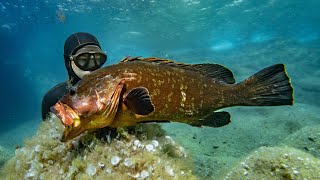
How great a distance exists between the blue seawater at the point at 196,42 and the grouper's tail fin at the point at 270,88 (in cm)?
297

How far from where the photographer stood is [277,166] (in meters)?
3.64

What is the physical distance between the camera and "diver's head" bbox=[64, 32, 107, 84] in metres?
4.08

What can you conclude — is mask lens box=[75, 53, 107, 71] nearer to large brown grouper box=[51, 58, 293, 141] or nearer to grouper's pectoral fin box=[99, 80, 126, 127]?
large brown grouper box=[51, 58, 293, 141]

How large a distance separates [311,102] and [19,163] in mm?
13344

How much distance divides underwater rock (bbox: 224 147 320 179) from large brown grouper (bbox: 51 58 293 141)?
1.47m

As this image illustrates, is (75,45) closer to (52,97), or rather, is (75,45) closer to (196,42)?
(52,97)

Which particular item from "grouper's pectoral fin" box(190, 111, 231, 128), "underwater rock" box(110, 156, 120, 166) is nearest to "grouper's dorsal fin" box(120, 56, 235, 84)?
"grouper's pectoral fin" box(190, 111, 231, 128)

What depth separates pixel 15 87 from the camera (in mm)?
31281

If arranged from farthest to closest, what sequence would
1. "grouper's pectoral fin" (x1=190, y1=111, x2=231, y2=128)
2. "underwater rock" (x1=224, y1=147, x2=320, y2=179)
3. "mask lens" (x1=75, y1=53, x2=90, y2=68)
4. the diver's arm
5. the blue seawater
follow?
the blue seawater < the diver's arm < "mask lens" (x1=75, y1=53, x2=90, y2=68) < "underwater rock" (x1=224, y1=147, x2=320, y2=179) < "grouper's pectoral fin" (x1=190, y1=111, x2=231, y2=128)

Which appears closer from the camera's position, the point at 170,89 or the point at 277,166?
the point at 170,89

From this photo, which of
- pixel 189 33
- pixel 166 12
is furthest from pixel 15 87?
pixel 189 33

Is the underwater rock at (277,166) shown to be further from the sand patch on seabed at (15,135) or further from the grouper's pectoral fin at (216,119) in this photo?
the sand patch on seabed at (15,135)

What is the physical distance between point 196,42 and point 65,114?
180 ft

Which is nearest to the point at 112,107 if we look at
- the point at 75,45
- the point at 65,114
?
the point at 65,114
